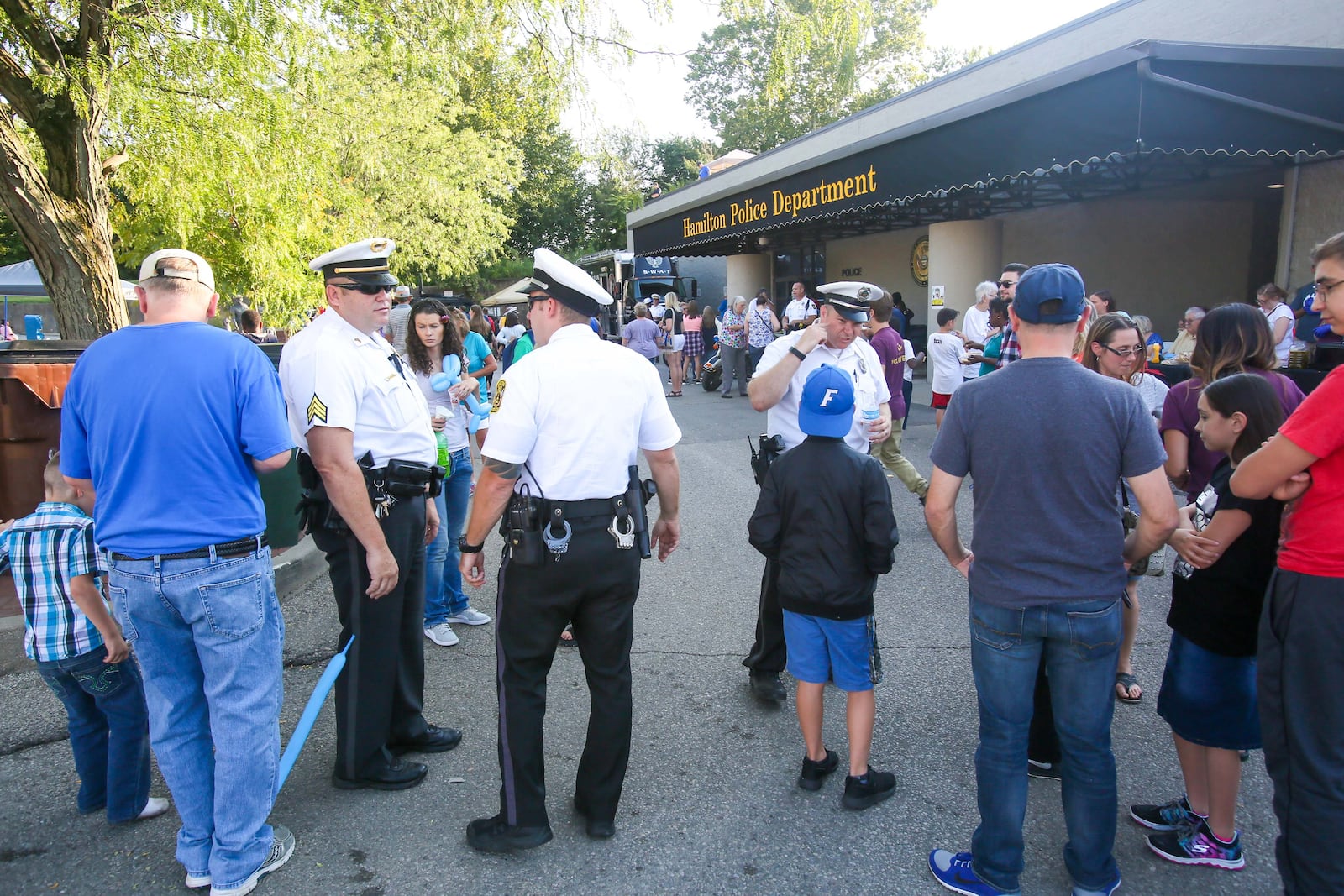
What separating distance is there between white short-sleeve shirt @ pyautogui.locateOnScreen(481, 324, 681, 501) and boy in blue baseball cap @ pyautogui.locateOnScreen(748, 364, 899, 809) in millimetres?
639

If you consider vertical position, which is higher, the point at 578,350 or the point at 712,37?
the point at 712,37

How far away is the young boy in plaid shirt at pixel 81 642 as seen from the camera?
2.73 meters

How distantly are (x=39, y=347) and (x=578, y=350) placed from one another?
4.45 m

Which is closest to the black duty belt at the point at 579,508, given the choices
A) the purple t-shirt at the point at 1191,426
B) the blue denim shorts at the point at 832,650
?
the blue denim shorts at the point at 832,650

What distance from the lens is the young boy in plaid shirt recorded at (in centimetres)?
273

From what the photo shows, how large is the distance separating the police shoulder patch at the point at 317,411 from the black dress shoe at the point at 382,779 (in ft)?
4.43

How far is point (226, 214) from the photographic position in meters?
9.00

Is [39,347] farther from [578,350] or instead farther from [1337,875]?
[1337,875]

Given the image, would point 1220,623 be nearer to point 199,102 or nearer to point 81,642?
point 81,642

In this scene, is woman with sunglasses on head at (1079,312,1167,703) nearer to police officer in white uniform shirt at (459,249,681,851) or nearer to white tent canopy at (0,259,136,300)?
police officer in white uniform shirt at (459,249,681,851)

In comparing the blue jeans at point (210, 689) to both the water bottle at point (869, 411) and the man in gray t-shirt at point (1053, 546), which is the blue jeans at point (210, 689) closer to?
the man in gray t-shirt at point (1053, 546)

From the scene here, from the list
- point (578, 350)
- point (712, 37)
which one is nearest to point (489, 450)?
point (578, 350)

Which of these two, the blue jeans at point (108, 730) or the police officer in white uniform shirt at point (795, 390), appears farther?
the police officer in white uniform shirt at point (795, 390)

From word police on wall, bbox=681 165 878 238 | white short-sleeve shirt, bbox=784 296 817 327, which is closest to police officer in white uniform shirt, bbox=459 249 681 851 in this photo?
word police on wall, bbox=681 165 878 238
